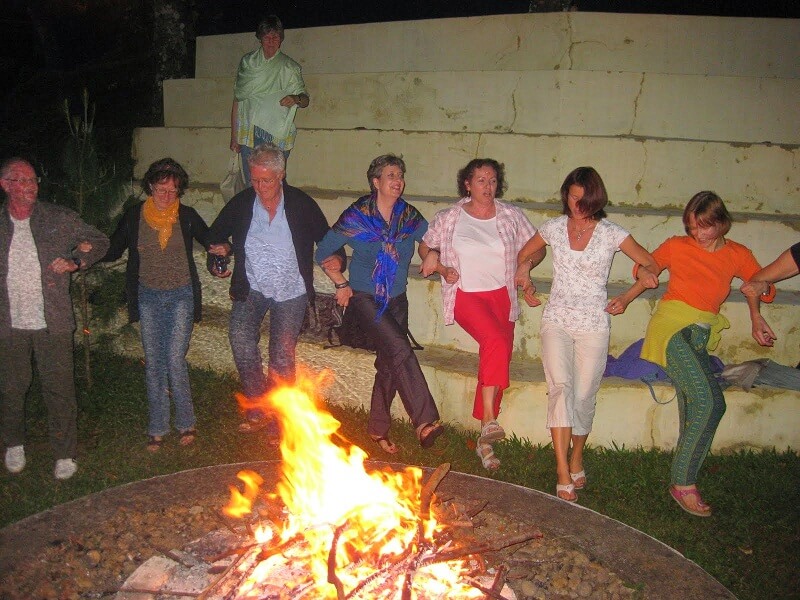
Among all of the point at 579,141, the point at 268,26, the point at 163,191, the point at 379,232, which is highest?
the point at 268,26

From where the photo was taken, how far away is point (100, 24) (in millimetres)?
15711

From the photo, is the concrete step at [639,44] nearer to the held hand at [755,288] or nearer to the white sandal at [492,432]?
the held hand at [755,288]

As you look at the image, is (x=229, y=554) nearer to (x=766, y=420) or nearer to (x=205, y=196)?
(x=766, y=420)

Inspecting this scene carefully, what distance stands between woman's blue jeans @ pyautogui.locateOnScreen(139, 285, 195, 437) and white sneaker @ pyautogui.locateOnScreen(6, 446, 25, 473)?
95 cm

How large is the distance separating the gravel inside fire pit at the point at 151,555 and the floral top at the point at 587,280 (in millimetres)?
1725

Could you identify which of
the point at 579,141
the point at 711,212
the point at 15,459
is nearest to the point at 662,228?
the point at 579,141

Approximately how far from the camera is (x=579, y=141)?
745cm

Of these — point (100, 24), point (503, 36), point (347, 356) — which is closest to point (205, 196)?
point (347, 356)

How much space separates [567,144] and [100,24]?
1247 centimetres

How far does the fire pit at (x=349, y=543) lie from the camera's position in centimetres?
356

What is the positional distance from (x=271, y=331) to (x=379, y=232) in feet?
4.12

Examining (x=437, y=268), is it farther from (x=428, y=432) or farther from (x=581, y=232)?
(x=428, y=432)

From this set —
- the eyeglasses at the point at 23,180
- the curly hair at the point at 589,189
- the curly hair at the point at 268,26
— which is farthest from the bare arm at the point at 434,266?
the curly hair at the point at 268,26

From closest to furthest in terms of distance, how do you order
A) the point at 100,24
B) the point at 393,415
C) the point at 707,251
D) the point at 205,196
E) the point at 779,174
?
the point at 707,251
the point at 393,415
the point at 779,174
the point at 205,196
the point at 100,24
